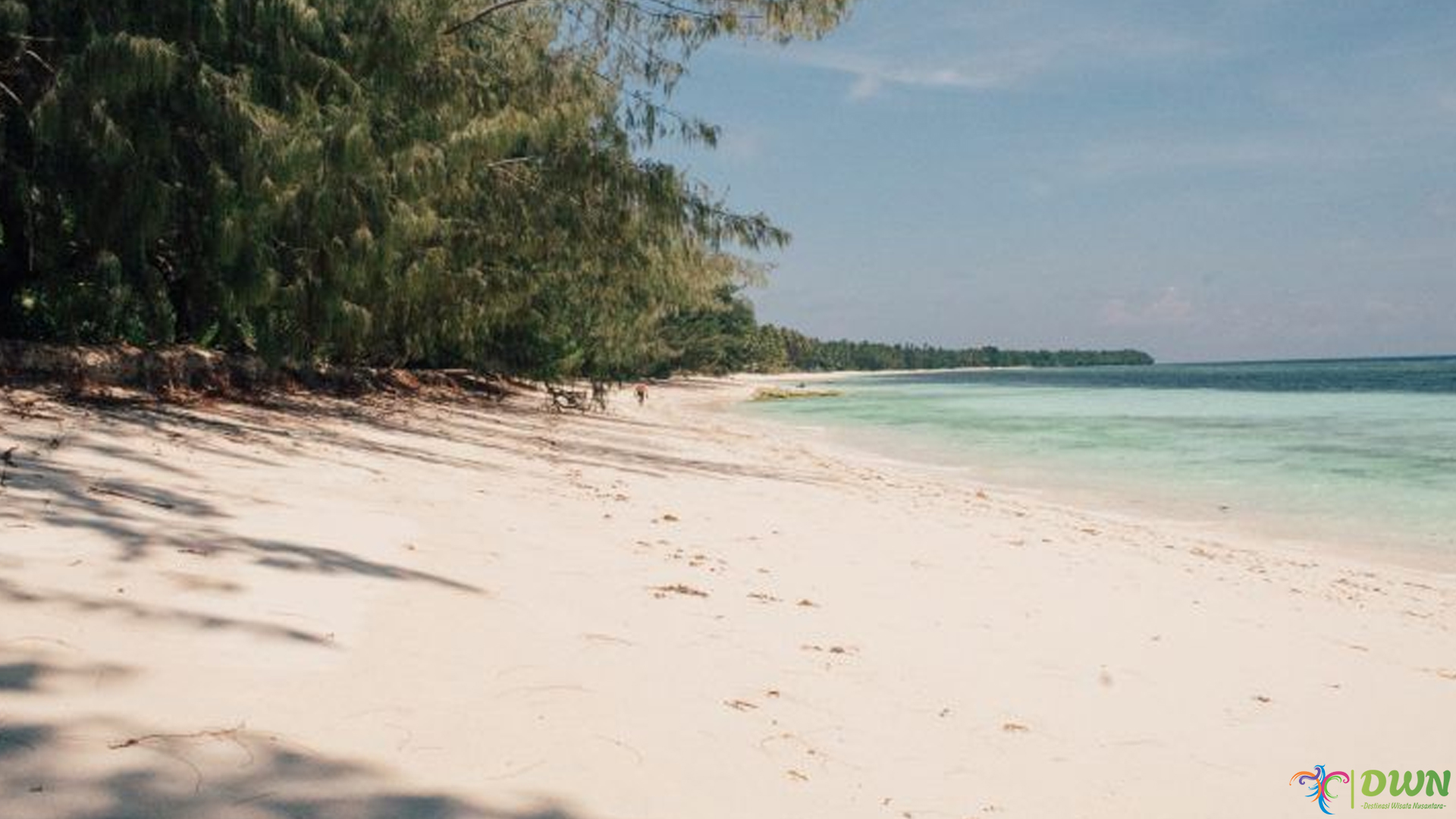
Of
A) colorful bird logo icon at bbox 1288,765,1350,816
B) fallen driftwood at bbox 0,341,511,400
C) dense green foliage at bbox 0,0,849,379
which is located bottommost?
colorful bird logo icon at bbox 1288,765,1350,816

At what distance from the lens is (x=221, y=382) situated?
447 inches

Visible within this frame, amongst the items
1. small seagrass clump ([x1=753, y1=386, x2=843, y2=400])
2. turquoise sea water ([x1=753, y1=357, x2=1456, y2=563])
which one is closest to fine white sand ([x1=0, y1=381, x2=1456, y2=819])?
turquoise sea water ([x1=753, y1=357, x2=1456, y2=563])

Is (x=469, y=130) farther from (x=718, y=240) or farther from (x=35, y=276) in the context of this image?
(x=35, y=276)

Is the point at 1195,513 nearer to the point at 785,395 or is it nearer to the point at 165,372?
the point at 165,372

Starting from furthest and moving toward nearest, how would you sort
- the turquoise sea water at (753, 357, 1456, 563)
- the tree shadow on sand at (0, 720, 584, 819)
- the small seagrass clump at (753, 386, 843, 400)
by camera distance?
1. the small seagrass clump at (753, 386, 843, 400)
2. the turquoise sea water at (753, 357, 1456, 563)
3. the tree shadow on sand at (0, 720, 584, 819)

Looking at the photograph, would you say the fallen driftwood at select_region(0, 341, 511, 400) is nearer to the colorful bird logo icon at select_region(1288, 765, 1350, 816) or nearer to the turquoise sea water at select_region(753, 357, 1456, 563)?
the colorful bird logo icon at select_region(1288, 765, 1350, 816)

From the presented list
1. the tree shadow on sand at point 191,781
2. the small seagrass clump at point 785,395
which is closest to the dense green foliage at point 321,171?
the tree shadow on sand at point 191,781

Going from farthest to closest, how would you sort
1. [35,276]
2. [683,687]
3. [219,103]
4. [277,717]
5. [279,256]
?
[279,256] < [35,276] < [219,103] < [683,687] < [277,717]

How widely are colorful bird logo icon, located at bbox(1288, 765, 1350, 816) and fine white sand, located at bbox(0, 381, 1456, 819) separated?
48 mm

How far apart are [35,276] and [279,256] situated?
2374 mm

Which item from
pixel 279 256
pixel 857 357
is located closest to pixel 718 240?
pixel 279 256

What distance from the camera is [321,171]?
9.52m

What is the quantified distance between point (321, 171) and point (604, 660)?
25.2 ft

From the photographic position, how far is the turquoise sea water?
12.9 metres
